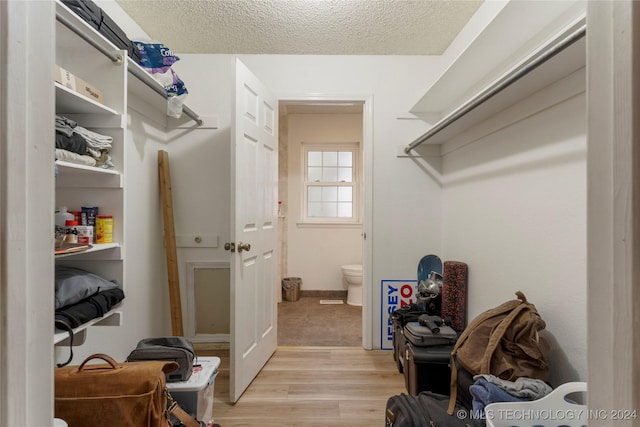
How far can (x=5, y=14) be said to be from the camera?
0.43 meters

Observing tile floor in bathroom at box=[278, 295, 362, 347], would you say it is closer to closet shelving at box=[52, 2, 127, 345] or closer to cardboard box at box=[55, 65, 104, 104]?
closet shelving at box=[52, 2, 127, 345]

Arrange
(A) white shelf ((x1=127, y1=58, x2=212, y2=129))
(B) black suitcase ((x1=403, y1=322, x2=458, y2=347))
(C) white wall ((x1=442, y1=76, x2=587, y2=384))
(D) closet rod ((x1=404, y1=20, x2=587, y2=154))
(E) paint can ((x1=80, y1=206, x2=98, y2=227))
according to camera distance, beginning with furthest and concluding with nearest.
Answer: (B) black suitcase ((x1=403, y1=322, x2=458, y2=347))
(A) white shelf ((x1=127, y1=58, x2=212, y2=129))
(E) paint can ((x1=80, y1=206, x2=98, y2=227))
(C) white wall ((x1=442, y1=76, x2=587, y2=384))
(D) closet rod ((x1=404, y1=20, x2=587, y2=154))

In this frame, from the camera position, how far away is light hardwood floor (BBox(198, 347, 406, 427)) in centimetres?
170

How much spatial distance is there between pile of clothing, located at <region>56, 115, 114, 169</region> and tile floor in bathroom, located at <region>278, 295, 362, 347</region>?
198 cm

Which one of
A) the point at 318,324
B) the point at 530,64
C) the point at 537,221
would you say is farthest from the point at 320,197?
the point at 530,64

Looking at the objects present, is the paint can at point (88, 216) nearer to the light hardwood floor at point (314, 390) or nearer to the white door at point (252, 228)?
the white door at point (252, 228)

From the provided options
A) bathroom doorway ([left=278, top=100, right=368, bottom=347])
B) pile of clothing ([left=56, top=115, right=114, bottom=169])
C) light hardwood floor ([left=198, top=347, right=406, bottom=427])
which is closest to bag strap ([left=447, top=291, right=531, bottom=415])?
light hardwood floor ([left=198, top=347, right=406, bottom=427])

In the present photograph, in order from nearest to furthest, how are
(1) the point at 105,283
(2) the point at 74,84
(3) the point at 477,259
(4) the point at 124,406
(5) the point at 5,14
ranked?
(5) the point at 5,14 → (4) the point at 124,406 → (2) the point at 74,84 → (1) the point at 105,283 → (3) the point at 477,259

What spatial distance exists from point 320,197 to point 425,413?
3283 millimetres

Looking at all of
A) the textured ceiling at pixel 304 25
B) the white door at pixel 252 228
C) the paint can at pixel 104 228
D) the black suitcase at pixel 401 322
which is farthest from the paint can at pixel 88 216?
the black suitcase at pixel 401 322

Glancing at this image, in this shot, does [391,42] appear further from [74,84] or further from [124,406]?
[124,406]

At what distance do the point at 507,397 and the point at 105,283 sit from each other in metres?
1.58

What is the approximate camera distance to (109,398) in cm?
107

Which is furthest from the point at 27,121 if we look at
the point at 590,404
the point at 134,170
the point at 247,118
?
the point at 134,170
